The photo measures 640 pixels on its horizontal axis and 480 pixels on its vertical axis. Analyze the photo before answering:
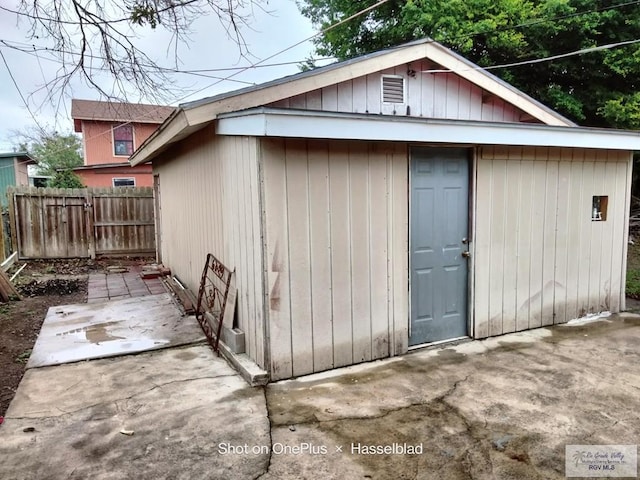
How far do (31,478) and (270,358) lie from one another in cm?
170

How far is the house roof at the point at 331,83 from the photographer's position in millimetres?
3760

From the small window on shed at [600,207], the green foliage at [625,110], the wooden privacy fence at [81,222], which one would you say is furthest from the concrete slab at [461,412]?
the wooden privacy fence at [81,222]

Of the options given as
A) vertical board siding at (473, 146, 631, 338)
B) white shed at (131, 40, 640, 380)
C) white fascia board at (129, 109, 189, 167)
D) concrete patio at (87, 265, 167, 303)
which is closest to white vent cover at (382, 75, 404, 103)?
white shed at (131, 40, 640, 380)

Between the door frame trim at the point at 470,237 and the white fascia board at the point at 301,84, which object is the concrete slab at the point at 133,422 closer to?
the door frame trim at the point at 470,237

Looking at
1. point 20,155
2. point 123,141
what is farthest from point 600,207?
point 123,141

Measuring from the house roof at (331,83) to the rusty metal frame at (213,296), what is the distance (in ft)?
4.65

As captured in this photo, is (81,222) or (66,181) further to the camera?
(66,181)

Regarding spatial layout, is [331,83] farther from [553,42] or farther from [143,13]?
[553,42]

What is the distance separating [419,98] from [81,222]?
8115 millimetres

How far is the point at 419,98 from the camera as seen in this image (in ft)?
16.9

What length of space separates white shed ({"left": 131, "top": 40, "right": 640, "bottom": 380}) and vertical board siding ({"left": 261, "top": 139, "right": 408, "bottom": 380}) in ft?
0.04

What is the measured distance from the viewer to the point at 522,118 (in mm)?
5727

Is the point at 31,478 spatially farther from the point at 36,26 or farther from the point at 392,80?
the point at 392,80

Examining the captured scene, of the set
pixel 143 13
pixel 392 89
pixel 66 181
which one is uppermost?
→ pixel 143 13
